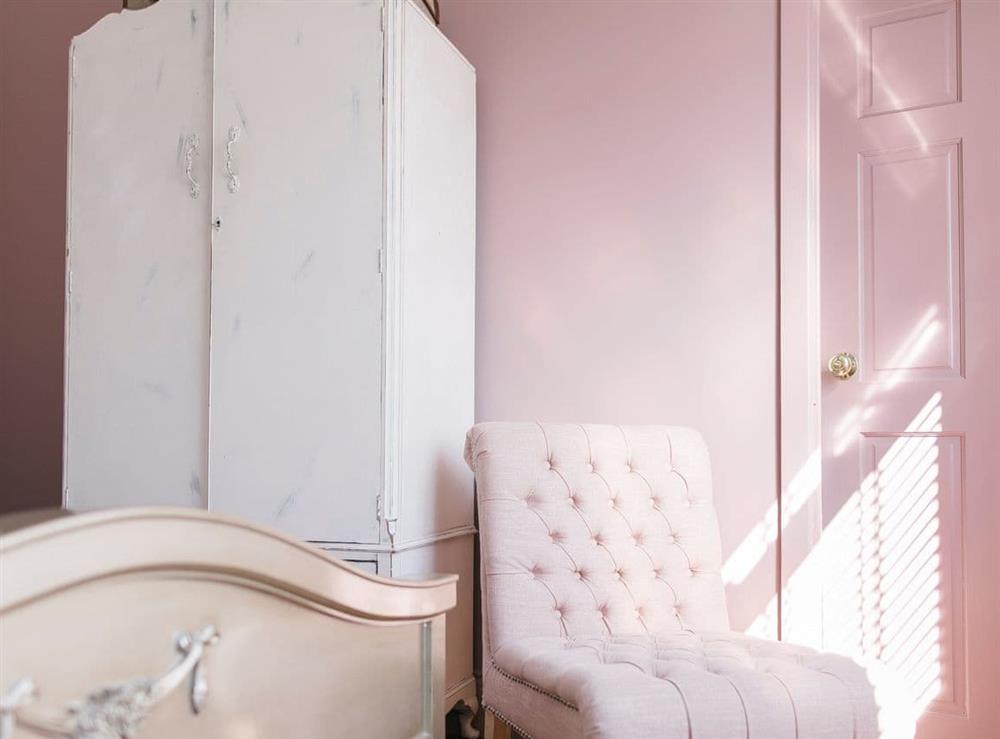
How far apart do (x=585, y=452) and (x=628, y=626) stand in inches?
15.7

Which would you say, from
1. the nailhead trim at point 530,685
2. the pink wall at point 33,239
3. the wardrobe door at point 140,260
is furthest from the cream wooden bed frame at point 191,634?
the pink wall at point 33,239

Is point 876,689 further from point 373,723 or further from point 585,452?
point 373,723

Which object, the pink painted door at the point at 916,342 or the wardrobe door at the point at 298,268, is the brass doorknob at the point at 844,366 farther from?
the wardrobe door at the point at 298,268

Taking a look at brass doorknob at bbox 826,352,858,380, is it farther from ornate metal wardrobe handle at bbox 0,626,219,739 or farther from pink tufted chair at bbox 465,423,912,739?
ornate metal wardrobe handle at bbox 0,626,219,739

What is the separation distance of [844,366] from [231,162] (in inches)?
63.9

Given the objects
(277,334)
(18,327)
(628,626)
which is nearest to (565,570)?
(628,626)

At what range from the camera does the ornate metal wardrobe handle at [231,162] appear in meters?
2.42

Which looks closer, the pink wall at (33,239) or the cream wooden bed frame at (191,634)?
the cream wooden bed frame at (191,634)

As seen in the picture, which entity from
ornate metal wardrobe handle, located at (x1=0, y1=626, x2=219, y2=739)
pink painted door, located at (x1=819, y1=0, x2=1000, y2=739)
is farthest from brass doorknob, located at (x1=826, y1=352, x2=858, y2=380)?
ornate metal wardrobe handle, located at (x1=0, y1=626, x2=219, y2=739)

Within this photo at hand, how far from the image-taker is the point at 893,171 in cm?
241

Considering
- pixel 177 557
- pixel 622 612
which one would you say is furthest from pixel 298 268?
pixel 177 557

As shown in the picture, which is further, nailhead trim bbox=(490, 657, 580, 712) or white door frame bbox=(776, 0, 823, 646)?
white door frame bbox=(776, 0, 823, 646)

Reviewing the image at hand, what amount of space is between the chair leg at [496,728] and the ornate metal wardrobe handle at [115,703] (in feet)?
4.22

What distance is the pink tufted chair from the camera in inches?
60.9
